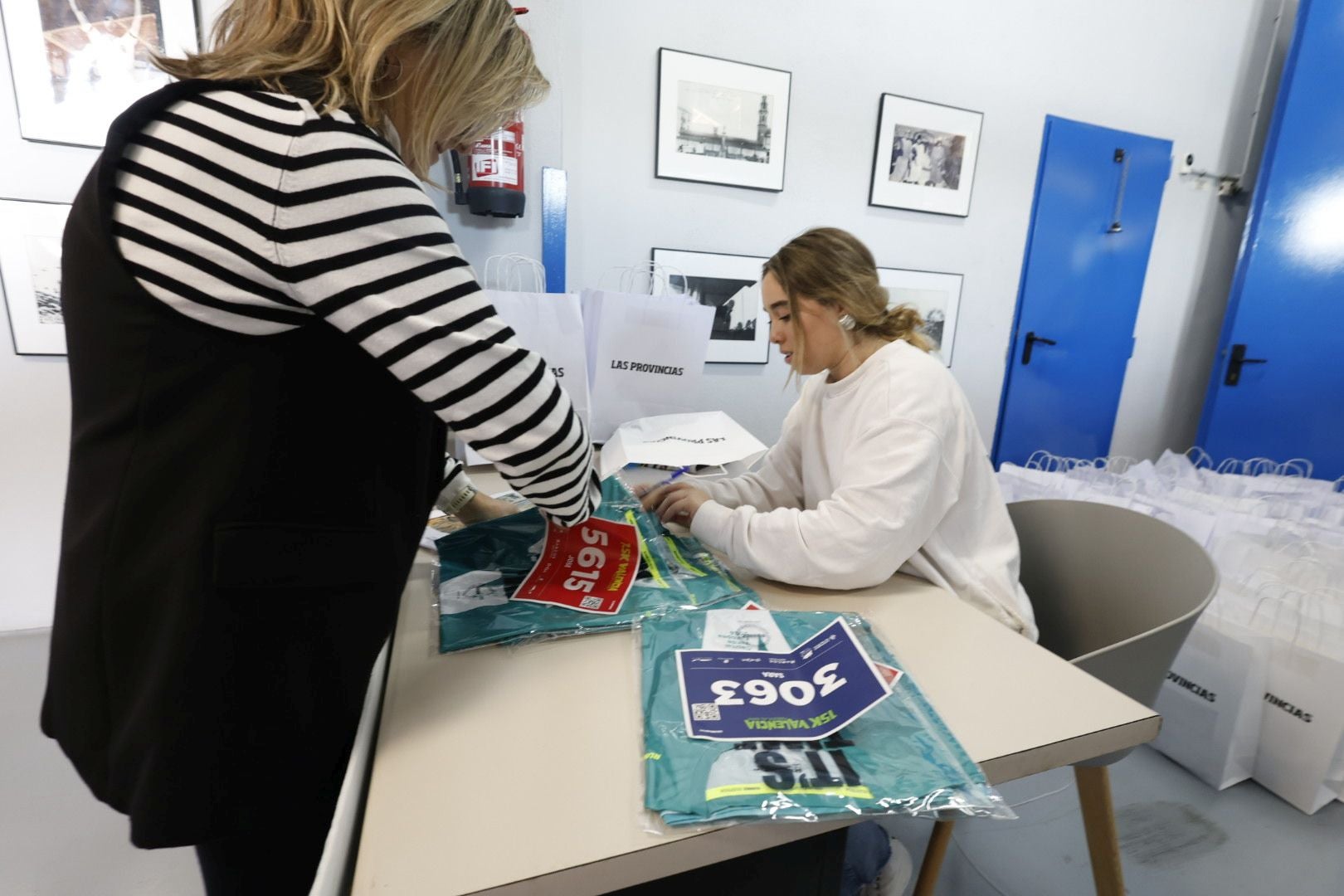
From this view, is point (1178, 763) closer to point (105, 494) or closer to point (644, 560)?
point (644, 560)

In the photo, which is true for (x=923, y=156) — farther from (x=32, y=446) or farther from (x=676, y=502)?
(x=32, y=446)

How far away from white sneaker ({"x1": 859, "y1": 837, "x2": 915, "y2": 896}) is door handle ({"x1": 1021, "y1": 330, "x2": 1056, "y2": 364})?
8.11ft

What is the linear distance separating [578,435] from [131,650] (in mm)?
412

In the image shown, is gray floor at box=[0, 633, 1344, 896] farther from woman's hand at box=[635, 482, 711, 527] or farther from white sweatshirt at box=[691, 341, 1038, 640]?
woman's hand at box=[635, 482, 711, 527]

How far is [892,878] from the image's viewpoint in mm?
1048

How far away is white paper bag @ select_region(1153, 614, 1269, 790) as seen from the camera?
4.80 feet

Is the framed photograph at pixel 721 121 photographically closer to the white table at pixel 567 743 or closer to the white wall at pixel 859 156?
the white wall at pixel 859 156

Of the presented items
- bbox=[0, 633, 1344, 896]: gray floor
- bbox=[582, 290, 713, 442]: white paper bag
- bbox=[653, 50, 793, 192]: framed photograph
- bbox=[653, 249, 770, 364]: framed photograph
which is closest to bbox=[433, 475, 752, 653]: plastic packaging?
bbox=[582, 290, 713, 442]: white paper bag

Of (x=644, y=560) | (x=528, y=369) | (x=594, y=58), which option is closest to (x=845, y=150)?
(x=594, y=58)

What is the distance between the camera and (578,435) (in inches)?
24.9

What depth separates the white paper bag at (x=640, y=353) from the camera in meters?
1.57

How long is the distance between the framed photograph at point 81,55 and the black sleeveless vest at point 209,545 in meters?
1.65

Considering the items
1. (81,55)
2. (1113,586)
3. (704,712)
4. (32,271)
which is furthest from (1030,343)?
(32,271)

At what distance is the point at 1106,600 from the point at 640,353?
1.11 meters
